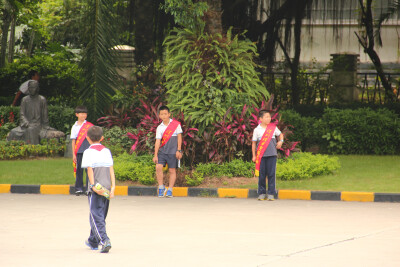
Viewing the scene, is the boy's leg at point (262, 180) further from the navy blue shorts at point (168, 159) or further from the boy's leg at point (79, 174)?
the boy's leg at point (79, 174)

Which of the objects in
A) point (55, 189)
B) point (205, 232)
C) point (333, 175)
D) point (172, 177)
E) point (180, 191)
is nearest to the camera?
point (205, 232)

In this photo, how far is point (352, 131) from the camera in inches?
698

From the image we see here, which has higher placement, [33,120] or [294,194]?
[33,120]

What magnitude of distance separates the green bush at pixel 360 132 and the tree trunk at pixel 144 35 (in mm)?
5737

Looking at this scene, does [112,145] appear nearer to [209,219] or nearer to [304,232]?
[209,219]

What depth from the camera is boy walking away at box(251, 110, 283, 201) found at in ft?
40.8

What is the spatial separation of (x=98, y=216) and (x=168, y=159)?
5.49 metres

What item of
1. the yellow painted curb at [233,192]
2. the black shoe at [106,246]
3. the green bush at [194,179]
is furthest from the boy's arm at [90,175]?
the green bush at [194,179]

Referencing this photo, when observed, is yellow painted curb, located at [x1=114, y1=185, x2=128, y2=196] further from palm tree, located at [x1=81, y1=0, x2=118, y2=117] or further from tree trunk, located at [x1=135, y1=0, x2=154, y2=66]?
tree trunk, located at [x1=135, y1=0, x2=154, y2=66]

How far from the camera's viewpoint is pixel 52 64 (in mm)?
27969

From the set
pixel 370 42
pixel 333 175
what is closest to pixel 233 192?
pixel 333 175

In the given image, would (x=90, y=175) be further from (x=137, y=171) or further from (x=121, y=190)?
(x=137, y=171)

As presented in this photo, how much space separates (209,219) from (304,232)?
163 centimetres

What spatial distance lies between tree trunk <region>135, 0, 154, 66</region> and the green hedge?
4.95 metres
